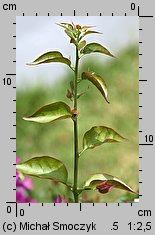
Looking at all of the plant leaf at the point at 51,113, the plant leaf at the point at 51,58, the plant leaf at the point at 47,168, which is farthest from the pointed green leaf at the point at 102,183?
the plant leaf at the point at 51,58

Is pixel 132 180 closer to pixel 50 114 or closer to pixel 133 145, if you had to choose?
pixel 133 145

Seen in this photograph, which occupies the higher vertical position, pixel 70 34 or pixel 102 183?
pixel 70 34

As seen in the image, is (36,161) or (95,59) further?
(95,59)

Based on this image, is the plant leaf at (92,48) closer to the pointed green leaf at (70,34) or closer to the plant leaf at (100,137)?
the pointed green leaf at (70,34)

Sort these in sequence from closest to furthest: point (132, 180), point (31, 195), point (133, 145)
Result: point (31, 195) < point (132, 180) < point (133, 145)

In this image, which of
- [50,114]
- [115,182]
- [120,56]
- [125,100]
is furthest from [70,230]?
[120,56]

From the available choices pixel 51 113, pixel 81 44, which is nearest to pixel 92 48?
pixel 81 44

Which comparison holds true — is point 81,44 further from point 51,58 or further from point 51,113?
point 51,113
